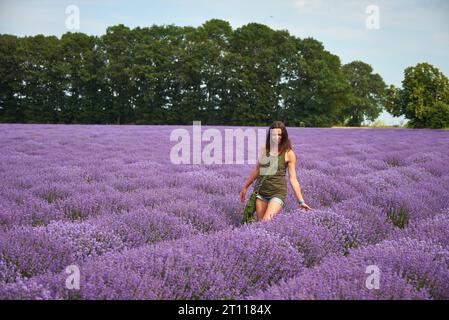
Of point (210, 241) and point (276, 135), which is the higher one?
point (276, 135)

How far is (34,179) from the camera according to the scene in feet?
20.6

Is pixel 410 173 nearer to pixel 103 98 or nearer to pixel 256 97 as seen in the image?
pixel 256 97

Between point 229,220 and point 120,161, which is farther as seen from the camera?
point 120,161

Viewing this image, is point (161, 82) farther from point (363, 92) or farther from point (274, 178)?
point (274, 178)

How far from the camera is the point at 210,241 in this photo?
3359 millimetres

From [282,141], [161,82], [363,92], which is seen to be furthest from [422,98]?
[282,141]

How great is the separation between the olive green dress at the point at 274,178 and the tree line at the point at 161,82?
126 feet

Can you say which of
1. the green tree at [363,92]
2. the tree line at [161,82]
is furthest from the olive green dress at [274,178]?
the green tree at [363,92]

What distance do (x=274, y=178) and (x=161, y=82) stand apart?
4234 centimetres

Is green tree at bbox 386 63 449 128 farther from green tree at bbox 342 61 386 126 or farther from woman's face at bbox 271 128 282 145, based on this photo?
woman's face at bbox 271 128 282 145

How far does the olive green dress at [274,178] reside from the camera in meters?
4.79

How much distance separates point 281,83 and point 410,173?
4085cm

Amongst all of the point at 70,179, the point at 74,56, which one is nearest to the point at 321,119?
the point at 74,56
